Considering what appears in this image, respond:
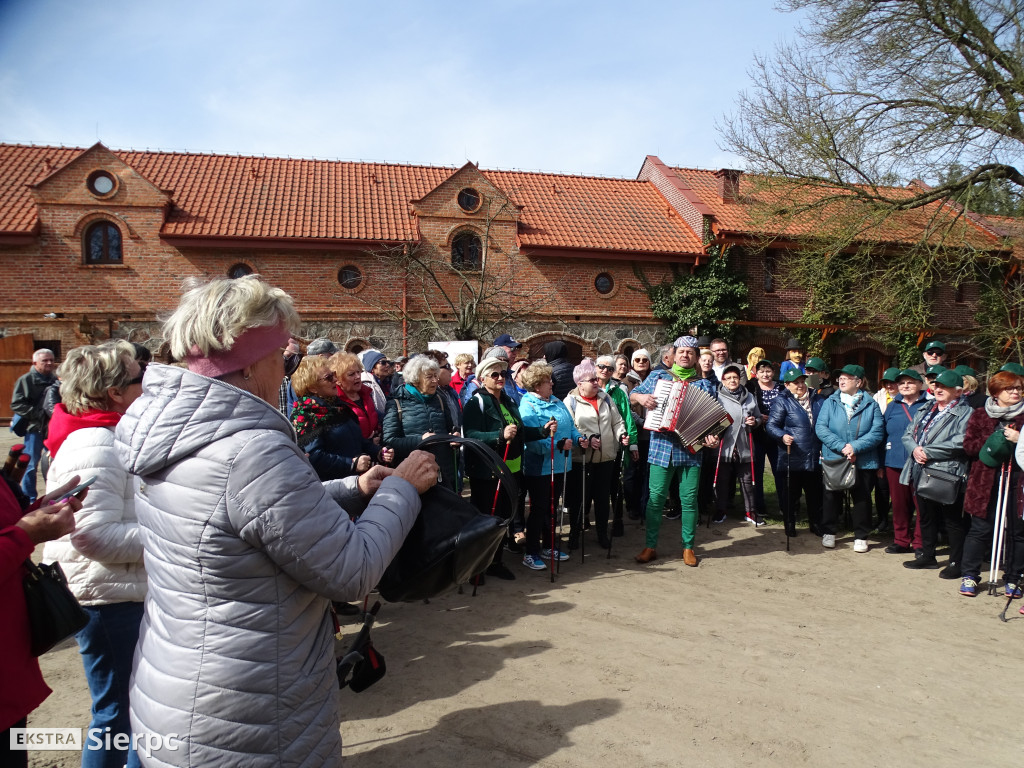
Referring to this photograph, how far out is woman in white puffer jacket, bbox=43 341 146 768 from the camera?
2693 millimetres

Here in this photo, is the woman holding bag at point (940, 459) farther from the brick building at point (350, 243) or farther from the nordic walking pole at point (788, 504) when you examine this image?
the brick building at point (350, 243)

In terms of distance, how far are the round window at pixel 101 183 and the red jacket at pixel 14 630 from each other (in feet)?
61.2

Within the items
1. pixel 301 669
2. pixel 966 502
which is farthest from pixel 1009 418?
pixel 301 669

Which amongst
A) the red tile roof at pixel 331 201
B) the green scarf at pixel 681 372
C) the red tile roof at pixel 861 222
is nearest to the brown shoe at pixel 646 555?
the green scarf at pixel 681 372

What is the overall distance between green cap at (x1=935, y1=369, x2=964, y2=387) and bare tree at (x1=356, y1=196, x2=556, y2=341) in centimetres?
1350

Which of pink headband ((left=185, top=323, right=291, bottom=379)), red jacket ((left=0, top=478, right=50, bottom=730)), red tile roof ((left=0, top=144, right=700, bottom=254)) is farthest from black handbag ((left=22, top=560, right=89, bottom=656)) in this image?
red tile roof ((left=0, top=144, right=700, bottom=254))

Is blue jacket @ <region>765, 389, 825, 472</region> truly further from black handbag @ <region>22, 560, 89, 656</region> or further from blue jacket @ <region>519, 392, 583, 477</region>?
black handbag @ <region>22, 560, 89, 656</region>

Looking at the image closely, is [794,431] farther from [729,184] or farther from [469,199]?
[729,184]

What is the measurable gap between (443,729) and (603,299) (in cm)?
1739

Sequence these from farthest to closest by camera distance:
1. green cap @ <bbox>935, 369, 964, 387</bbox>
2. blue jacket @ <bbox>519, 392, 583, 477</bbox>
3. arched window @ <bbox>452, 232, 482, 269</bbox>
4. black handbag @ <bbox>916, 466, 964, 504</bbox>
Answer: arched window @ <bbox>452, 232, 482, 269</bbox>
blue jacket @ <bbox>519, 392, 583, 477</bbox>
green cap @ <bbox>935, 369, 964, 387</bbox>
black handbag @ <bbox>916, 466, 964, 504</bbox>

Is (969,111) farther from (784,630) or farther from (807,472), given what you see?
(784,630)

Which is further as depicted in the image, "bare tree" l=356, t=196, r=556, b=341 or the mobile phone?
"bare tree" l=356, t=196, r=556, b=341

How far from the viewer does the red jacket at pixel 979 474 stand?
5.86m

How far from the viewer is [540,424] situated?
6629 millimetres
